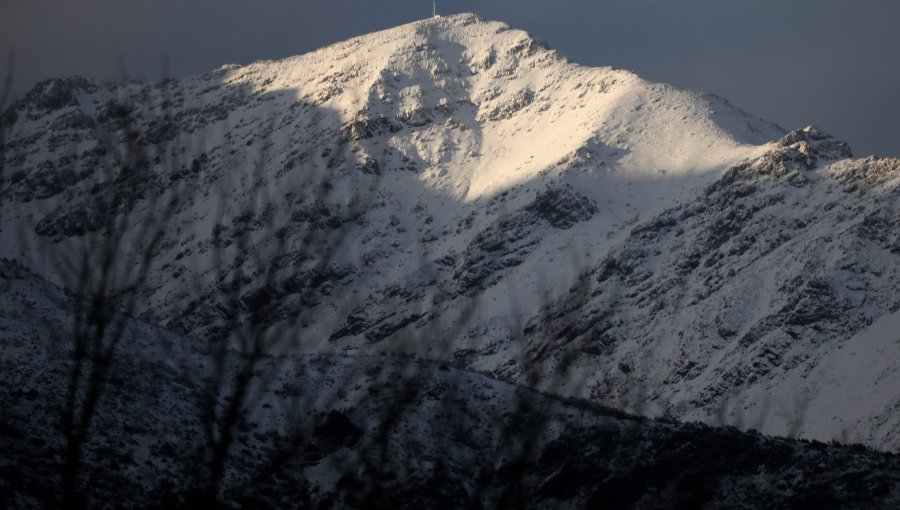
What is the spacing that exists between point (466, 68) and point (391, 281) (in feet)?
169

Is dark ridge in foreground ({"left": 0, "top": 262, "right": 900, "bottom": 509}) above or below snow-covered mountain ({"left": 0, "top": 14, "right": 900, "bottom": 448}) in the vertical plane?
below

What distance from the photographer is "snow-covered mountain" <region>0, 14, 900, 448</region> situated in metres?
87.4

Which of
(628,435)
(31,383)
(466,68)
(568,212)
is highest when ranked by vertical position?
(466,68)

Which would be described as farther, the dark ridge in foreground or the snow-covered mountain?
the snow-covered mountain

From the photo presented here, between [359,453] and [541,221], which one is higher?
[541,221]

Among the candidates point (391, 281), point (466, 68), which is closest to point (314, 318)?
point (391, 281)

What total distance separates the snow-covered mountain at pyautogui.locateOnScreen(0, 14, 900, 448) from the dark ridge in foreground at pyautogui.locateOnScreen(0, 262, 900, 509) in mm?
13765

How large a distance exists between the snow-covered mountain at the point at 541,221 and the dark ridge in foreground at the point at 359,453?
13765 mm

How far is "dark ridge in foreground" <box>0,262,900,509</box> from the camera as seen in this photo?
34969 millimetres

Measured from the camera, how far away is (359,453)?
39.9 metres

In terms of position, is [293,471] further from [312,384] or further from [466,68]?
[466,68]

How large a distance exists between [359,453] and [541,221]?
81624 millimetres

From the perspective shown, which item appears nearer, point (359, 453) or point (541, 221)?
point (359, 453)

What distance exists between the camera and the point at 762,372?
85500mm
